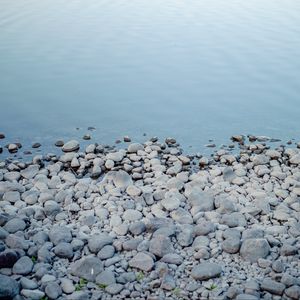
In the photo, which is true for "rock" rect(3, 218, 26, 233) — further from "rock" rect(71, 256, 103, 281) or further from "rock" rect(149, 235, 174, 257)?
"rock" rect(149, 235, 174, 257)

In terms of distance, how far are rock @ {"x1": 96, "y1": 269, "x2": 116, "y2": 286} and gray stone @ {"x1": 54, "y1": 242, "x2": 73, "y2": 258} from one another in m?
0.54

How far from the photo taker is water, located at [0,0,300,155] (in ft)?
28.8

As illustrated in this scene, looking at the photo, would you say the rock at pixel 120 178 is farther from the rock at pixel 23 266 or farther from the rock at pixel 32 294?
the rock at pixel 32 294

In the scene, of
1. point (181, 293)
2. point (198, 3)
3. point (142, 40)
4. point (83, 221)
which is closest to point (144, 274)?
point (181, 293)

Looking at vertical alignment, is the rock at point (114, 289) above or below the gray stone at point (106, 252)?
below

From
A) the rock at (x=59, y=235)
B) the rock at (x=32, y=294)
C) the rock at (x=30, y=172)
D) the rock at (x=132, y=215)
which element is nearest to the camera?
the rock at (x=32, y=294)

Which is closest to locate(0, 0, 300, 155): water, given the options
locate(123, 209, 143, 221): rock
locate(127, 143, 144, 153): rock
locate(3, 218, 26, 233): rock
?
locate(127, 143, 144, 153): rock

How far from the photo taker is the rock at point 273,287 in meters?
4.29

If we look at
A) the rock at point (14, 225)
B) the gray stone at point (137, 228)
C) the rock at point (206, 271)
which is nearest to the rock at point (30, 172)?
the rock at point (14, 225)

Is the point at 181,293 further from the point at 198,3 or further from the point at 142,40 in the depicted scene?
the point at 198,3

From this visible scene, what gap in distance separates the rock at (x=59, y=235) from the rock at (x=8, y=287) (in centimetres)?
88

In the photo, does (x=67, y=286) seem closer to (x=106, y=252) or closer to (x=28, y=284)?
(x=28, y=284)

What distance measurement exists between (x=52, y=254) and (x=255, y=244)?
2.39 metres

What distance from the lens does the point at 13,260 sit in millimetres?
4582
